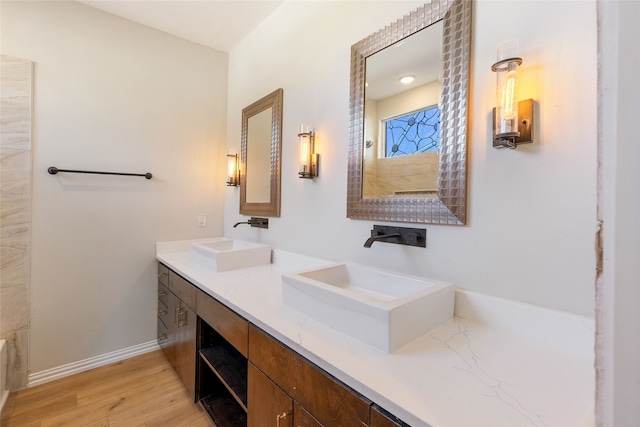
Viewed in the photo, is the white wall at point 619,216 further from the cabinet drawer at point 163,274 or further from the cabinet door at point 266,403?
the cabinet drawer at point 163,274

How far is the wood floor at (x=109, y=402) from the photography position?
160 cm

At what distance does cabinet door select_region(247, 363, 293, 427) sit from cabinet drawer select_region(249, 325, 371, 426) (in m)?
0.04

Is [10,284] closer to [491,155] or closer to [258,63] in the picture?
[258,63]

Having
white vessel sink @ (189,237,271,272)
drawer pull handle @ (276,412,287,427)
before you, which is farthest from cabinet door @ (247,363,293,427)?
white vessel sink @ (189,237,271,272)

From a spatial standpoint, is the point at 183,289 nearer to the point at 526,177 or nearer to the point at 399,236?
the point at 399,236

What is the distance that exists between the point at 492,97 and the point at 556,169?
33 centimetres

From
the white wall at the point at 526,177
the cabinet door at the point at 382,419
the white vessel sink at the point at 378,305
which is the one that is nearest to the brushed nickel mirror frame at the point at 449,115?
the white wall at the point at 526,177

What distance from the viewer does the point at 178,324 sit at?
6.17ft

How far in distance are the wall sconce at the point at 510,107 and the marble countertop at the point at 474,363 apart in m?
0.56

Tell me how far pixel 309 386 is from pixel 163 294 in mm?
1831

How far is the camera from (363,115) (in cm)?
145

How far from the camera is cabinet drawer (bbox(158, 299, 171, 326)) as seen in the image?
2.12 meters

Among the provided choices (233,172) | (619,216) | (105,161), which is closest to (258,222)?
(233,172)

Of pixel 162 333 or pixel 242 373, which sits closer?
pixel 242 373
